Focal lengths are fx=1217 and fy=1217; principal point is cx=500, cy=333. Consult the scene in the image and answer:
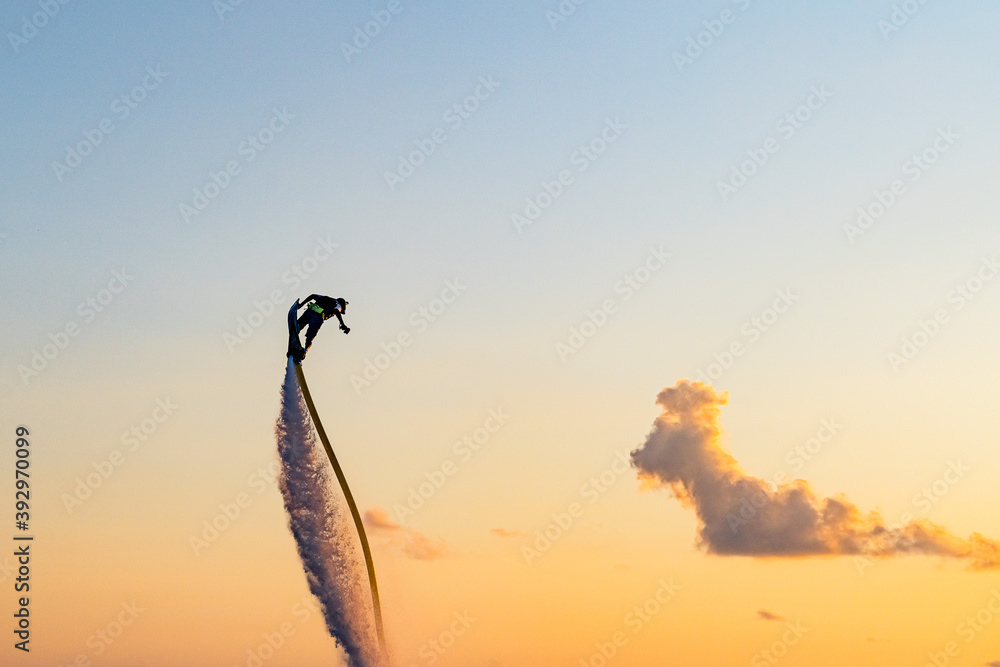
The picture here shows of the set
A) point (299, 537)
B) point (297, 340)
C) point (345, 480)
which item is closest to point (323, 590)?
point (299, 537)

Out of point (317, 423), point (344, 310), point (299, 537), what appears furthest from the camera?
point (299, 537)

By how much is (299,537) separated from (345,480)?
28.6 feet

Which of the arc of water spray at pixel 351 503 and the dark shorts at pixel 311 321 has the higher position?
the dark shorts at pixel 311 321

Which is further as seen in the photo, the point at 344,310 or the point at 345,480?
the point at 345,480

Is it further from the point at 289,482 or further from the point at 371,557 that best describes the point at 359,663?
the point at 289,482

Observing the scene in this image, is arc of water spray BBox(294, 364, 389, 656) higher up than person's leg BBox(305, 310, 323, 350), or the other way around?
person's leg BBox(305, 310, 323, 350)

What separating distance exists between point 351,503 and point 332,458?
182 inches

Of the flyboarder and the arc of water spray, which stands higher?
the flyboarder

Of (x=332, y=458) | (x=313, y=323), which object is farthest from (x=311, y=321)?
(x=332, y=458)

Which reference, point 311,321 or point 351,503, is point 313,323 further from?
point 351,503

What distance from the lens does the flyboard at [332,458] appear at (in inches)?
3620

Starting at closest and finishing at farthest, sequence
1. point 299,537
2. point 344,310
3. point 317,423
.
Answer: point 344,310 < point 317,423 < point 299,537

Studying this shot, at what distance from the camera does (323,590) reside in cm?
10381

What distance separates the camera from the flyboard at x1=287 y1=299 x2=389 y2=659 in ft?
302
